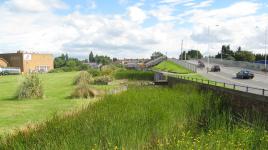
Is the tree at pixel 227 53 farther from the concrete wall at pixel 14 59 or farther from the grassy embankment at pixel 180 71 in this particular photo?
the concrete wall at pixel 14 59

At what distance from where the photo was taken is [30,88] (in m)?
30.4

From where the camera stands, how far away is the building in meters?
130

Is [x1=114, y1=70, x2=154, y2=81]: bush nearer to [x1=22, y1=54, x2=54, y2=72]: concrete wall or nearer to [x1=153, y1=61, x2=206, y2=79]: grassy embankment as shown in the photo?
[x1=153, y1=61, x2=206, y2=79]: grassy embankment

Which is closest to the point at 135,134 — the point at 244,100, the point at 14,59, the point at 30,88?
the point at 244,100

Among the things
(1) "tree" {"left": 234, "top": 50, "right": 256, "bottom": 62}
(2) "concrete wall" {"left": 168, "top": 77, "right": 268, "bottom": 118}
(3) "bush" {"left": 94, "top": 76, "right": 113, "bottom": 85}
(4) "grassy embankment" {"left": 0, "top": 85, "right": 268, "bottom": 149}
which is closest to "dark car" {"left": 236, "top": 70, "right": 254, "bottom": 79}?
(3) "bush" {"left": 94, "top": 76, "right": 113, "bottom": 85}

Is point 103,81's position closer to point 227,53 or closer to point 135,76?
point 135,76

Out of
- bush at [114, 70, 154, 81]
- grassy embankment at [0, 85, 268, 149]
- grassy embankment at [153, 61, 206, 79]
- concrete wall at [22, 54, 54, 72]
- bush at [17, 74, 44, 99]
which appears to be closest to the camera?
grassy embankment at [0, 85, 268, 149]

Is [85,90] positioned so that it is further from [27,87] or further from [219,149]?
[219,149]

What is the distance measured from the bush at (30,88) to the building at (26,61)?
96.5m

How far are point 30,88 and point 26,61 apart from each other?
104469 mm

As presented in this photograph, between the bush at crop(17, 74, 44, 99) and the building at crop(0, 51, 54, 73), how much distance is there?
96.5 metres

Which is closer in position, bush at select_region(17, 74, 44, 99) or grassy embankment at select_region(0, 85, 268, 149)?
grassy embankment at select_region(0, 85, 268, 149)

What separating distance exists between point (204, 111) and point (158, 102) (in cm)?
203

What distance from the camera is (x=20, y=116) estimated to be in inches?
823
